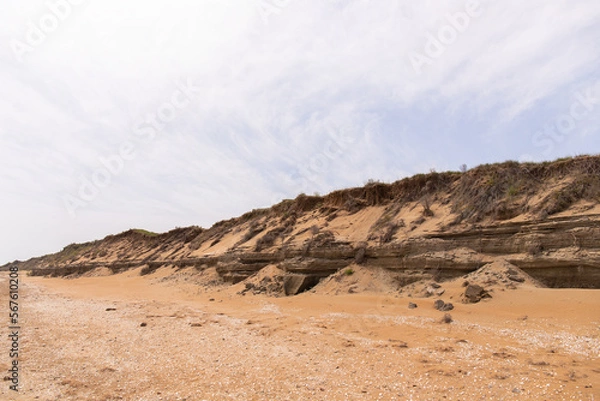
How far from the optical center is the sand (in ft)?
15.7

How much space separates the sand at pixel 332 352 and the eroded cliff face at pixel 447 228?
51.0 inches

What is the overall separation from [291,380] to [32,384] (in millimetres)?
3736

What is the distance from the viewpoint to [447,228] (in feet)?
44.0

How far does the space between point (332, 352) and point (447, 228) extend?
8669 mm

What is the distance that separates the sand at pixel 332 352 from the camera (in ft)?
15.7

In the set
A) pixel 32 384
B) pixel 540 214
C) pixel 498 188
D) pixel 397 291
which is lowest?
pixel 32 384

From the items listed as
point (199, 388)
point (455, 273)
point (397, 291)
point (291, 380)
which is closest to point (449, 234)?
point (455, 273)

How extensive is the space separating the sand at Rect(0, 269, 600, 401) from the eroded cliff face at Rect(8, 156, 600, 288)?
1296 millimetres

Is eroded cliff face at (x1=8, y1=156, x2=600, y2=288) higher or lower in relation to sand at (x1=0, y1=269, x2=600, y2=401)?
higher

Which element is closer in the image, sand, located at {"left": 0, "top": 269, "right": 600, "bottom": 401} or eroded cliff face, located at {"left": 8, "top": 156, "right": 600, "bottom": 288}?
sand, located at {"left": 0, "top": 269, "right": 600, "bottom": 401}

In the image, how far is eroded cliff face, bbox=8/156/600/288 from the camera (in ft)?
34.9

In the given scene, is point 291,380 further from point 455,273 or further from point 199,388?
point 455,273

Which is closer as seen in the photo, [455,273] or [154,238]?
[455,273]

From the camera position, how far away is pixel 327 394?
4.66m
